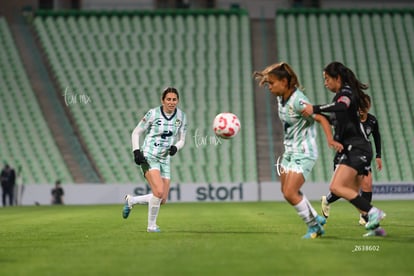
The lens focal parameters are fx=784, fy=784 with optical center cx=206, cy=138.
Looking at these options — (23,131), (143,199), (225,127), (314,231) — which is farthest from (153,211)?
(23,131)

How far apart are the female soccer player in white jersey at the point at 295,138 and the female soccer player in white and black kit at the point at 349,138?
39cm

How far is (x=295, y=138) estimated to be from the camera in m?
10.2

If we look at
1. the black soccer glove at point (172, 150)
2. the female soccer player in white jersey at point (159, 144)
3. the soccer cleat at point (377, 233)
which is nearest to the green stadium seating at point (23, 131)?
the female soccer player in white jersey at point (159, 144)

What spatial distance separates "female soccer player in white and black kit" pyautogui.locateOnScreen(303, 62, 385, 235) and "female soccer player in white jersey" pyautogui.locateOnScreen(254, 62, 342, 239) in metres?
0.39

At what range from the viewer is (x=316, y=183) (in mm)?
29656

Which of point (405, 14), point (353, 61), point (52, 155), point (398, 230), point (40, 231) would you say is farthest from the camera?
point (405, 14)

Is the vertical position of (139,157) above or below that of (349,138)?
above

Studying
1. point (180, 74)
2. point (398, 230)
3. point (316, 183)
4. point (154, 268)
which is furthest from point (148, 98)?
point (154, 268)

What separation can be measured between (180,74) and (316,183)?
388 inches

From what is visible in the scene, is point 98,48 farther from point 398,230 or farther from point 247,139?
point 398,230

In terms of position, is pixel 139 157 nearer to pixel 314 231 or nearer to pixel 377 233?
pixel 314 231

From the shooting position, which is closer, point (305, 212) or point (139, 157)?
point (305, 212)

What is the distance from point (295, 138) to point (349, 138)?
0.83 metres

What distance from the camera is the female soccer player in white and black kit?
1012 cm
